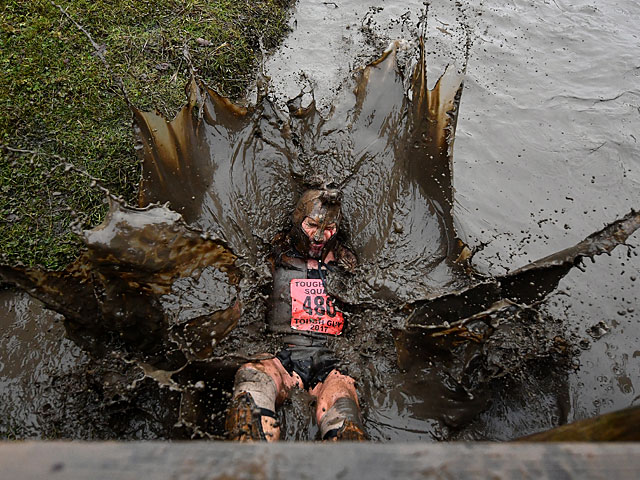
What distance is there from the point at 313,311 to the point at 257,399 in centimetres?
107

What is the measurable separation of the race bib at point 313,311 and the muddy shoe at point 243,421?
1031mm

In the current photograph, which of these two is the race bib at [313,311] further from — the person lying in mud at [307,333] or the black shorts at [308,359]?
the black shorts at [308,359]

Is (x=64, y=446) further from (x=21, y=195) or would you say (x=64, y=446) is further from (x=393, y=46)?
(x=393, y=46)

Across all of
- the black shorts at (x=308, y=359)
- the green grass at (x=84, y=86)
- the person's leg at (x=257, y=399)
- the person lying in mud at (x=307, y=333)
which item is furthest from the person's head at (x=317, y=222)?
the green grass at (x=84, y=86)

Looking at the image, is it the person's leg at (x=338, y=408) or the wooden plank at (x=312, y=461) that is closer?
the wooden plank at (x=312, y=461)

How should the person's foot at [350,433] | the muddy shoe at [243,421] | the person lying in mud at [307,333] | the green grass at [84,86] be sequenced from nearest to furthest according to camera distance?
the muddy shoe at [243,421]
the person's foot at [350,433]
the person lying in mud at [307,333]
the green grass at [84,86]

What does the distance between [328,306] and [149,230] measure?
1789 millimetres

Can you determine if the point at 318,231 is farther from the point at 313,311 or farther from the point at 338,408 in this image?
the point at 338,408

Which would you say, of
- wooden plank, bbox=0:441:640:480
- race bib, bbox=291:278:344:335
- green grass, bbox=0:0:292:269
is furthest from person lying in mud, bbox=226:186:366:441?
wooden plank, bbox=0:441:640:480

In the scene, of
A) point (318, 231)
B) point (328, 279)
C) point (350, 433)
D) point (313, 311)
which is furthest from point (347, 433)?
point (318, 231)

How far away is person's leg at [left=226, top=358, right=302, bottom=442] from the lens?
3008 mm

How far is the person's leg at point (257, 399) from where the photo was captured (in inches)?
118

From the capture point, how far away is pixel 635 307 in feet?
14.7

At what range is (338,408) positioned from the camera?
11.2ft
